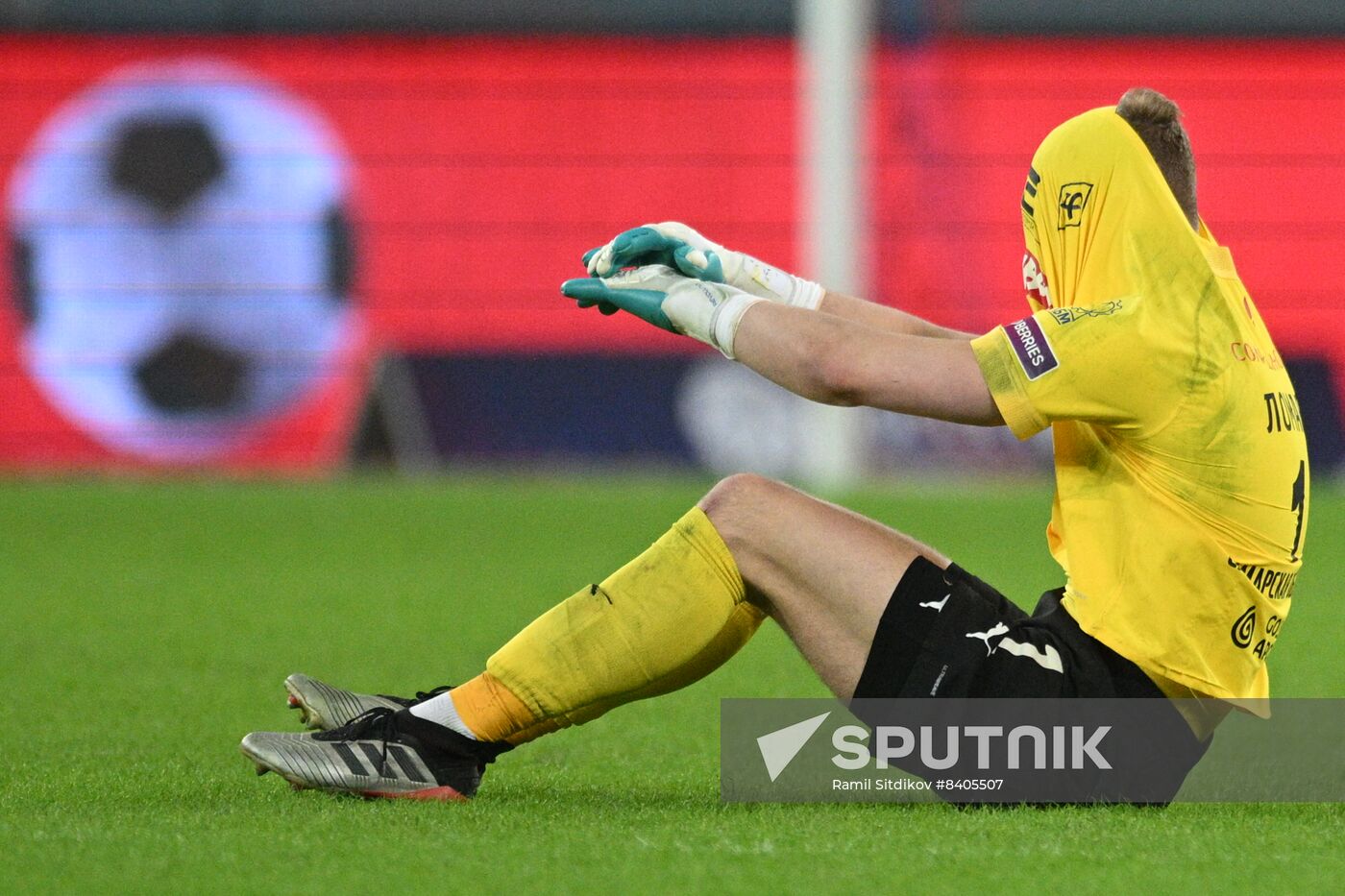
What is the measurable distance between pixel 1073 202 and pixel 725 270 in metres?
0.57

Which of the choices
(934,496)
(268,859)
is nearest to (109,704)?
(268,859)

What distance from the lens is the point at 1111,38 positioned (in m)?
11.1

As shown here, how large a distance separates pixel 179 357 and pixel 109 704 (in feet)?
24.7

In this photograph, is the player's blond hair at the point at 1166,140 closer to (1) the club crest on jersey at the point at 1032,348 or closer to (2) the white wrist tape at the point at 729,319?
(1) the club crest on jersey at the point at 1032,348

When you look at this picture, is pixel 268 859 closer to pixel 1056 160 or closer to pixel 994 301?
pixel 1056 160

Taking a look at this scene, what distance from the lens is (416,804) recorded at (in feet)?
8.63

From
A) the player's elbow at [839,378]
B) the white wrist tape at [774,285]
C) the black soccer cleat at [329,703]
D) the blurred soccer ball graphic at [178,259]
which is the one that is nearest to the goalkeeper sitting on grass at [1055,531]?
the player's elbow at [839,378]

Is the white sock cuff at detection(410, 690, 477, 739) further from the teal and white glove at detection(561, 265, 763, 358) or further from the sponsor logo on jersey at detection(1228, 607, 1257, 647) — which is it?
the sponsor logo on jersey at detection(1228, 607, 1257, 647)

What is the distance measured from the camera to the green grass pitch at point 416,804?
2.27 meters

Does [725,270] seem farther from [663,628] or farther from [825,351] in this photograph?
[663,628]

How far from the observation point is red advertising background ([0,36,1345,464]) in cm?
1103

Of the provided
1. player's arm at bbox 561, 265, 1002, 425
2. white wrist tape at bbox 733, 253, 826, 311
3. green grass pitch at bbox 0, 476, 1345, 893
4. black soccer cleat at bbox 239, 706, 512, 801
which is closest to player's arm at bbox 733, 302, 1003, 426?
player's arm at bbox 561, 265, 1002, 425

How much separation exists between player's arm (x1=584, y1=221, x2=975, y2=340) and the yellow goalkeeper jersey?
0.30 metres

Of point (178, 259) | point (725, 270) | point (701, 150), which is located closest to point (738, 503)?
point (725, 270)
